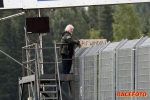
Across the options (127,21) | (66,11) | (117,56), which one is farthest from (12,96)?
(117,56)

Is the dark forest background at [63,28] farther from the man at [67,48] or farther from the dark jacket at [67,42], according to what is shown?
the dark jacket at [67,42]

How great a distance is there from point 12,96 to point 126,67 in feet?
232

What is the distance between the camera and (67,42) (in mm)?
24859

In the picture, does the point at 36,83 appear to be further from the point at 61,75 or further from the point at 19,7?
the point at 19,7

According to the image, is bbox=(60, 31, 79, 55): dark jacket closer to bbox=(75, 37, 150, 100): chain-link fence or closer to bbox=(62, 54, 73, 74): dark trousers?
bbox=(62, 54, 73, 74): dark trousers

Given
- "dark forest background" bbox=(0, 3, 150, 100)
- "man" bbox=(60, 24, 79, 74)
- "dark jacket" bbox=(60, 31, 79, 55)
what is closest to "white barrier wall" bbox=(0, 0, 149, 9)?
"man" bbox=(60, 24, 79, 74)

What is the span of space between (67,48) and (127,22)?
50.4 meters

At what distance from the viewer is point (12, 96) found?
91.9 metres

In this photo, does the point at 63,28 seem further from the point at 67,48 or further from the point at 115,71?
the point at 115,71

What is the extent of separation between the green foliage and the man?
47.2 m

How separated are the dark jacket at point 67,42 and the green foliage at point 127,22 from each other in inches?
1864

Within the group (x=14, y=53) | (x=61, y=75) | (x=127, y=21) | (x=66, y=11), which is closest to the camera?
(x=61, y=75)

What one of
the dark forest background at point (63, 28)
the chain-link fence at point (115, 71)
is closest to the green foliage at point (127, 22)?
the dark forest background at point (63, 28)

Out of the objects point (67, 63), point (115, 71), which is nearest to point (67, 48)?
point (67, 63)
